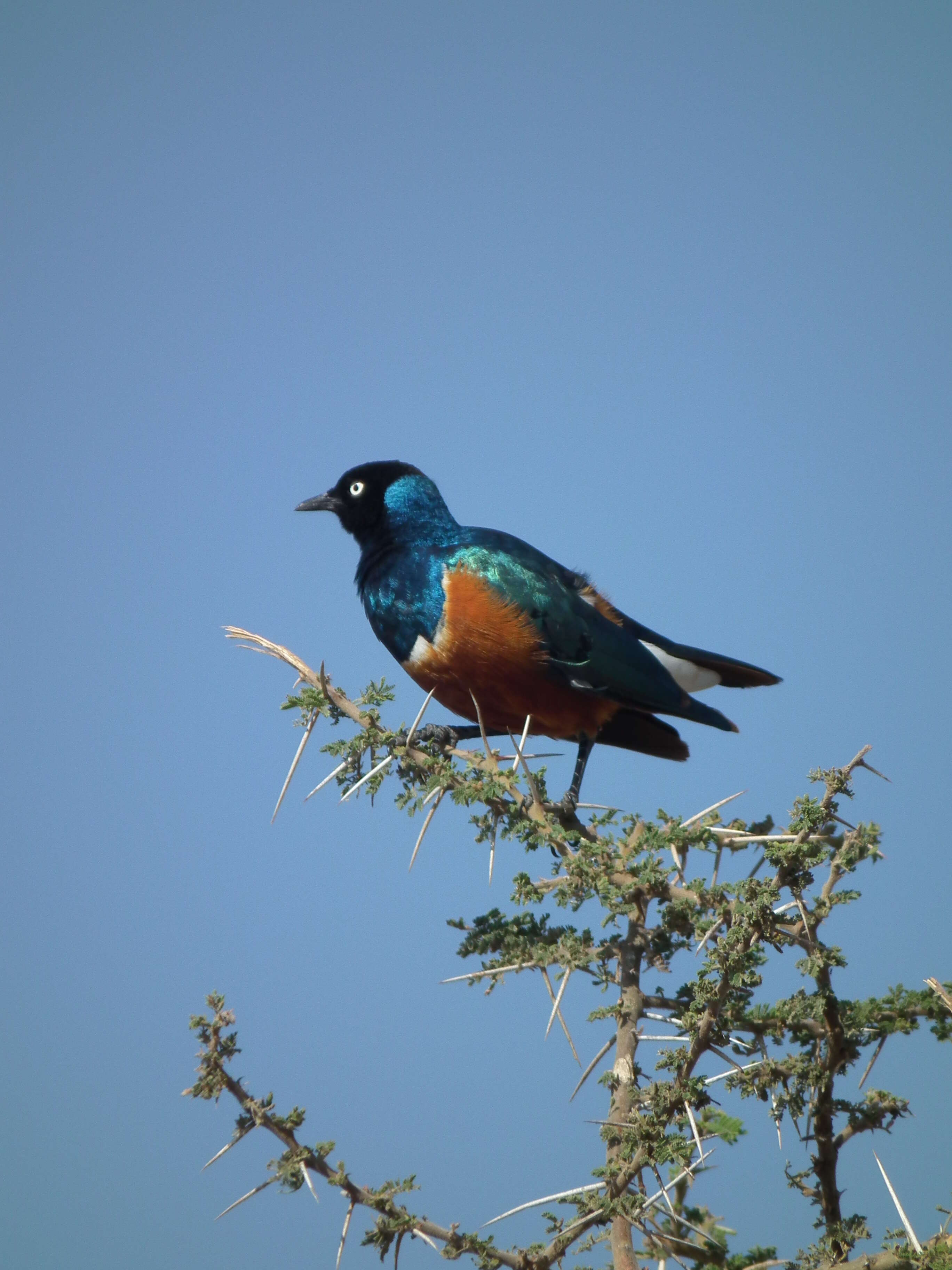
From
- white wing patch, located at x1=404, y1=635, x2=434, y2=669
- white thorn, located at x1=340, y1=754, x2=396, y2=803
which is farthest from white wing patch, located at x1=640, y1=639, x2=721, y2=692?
white thorn, located at x1=340, y1=754, x2=396, y2=803

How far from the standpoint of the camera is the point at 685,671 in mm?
5254

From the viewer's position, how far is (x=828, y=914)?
8.85 ft

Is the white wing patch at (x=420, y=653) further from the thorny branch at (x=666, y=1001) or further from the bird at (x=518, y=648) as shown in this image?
the thorny branch at (x=666, y=1001)

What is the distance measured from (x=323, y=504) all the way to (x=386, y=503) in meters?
0.39

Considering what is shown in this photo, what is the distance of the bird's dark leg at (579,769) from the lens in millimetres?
4527


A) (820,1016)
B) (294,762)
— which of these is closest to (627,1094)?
(820,1016)

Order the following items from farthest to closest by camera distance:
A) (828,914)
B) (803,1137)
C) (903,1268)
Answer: (803,1137), (828,914), (903,1268)

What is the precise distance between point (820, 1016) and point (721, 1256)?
2.32 ft

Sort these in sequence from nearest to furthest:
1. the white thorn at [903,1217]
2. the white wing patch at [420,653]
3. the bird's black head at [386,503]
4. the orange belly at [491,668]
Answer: the white thorn at [903,1217] < the orange belly at [491,668] < the white wing patch at [420,653] < the bird's black head at [386,503]

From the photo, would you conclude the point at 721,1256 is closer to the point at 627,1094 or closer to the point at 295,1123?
the point at 627,1094

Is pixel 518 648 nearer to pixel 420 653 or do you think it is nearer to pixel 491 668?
pixel 491 668

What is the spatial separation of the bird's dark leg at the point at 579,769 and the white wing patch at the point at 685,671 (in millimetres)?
599

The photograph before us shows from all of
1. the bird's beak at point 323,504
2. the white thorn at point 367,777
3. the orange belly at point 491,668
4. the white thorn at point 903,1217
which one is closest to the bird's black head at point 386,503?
the bird's beak at point 323,504

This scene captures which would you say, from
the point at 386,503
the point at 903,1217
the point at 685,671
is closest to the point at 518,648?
the point at 685,671
